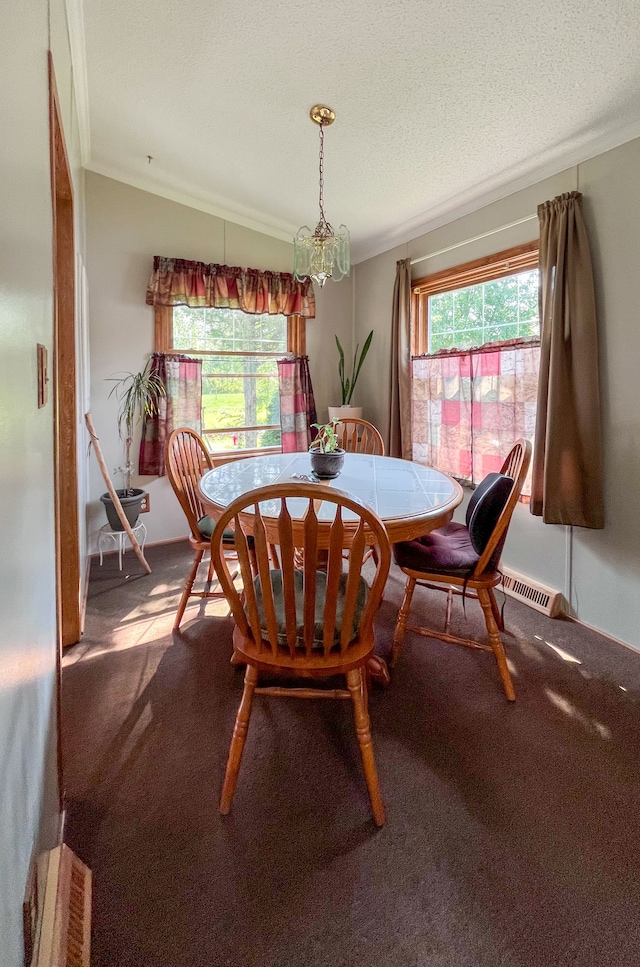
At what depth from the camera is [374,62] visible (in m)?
1.94

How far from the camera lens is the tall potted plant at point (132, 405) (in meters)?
3.34

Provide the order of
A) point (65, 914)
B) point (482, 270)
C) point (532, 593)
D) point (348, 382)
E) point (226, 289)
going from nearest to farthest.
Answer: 1. point (65, 914)
2. point (532, 593)
3. point (482, 270)
4. point (226, 289)
5. point (348, 382)

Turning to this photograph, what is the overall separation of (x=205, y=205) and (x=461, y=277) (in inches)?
80.8

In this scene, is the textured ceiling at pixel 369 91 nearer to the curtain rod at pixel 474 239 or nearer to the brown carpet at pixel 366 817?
the curtain rod at pixel 474 239

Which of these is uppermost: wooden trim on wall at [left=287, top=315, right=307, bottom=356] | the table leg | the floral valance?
the floral valance

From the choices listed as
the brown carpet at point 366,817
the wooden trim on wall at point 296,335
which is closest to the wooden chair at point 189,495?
the brown carpet at point 366,817

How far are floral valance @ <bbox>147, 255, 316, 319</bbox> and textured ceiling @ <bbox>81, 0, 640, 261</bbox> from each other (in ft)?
2.05

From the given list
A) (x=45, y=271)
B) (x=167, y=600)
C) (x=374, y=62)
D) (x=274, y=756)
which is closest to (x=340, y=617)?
(x=274, y=756)

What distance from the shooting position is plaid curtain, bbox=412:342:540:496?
106 inches

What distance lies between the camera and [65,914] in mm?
992

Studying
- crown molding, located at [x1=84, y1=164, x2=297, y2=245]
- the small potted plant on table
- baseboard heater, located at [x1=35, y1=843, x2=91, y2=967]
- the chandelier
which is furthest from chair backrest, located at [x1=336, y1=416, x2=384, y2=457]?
baseboard heater, located at [x1=35, y1=843, x2=91, y2=967]

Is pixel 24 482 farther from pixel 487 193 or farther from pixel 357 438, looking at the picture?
pixel 487 193

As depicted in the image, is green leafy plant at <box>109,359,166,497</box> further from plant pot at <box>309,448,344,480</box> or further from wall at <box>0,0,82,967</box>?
wall at <box>0,0,82,967</box>

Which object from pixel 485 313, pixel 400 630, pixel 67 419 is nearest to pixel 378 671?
pixel 400 630
